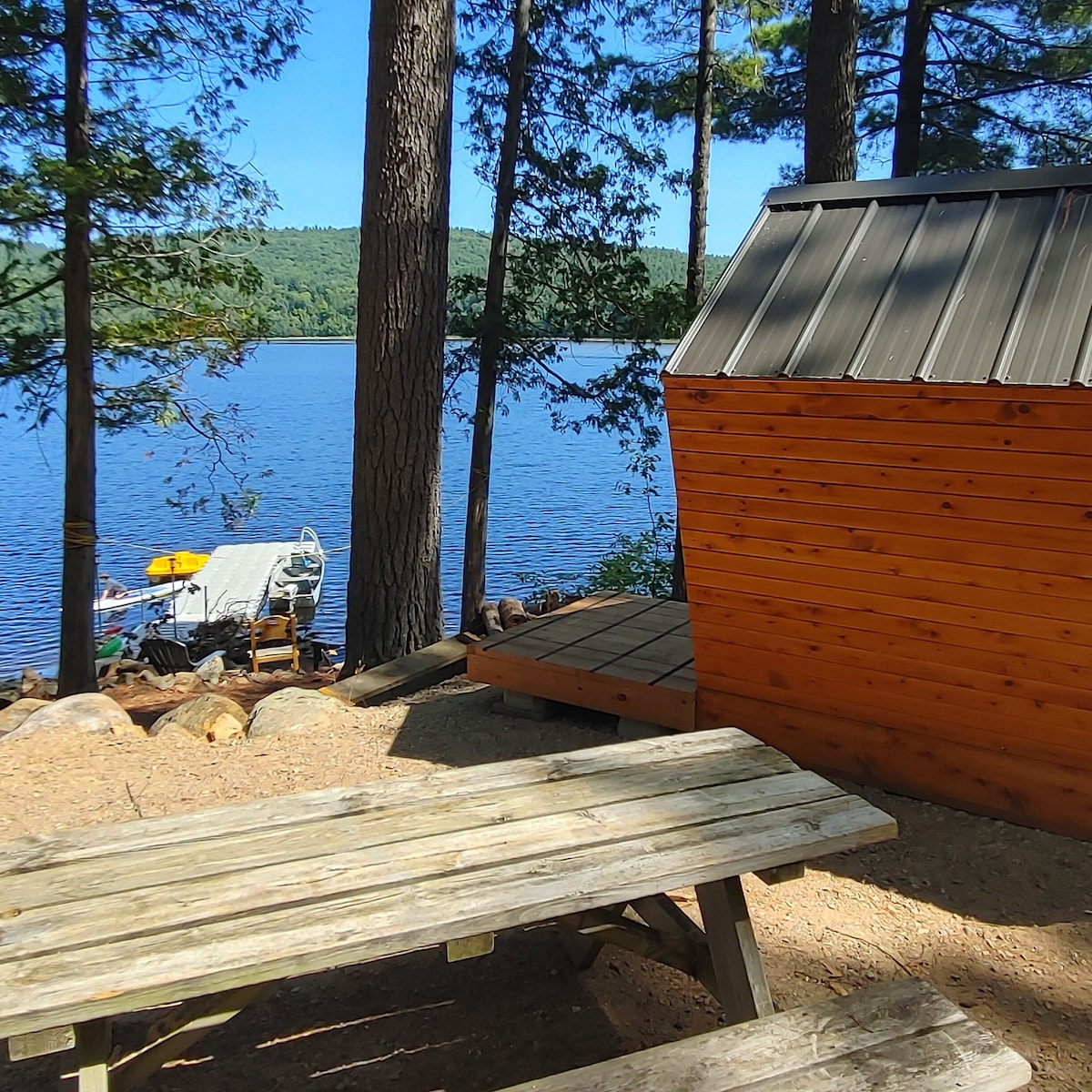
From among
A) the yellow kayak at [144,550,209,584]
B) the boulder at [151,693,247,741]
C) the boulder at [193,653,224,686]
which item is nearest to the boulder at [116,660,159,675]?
the boulder at [193,653,224,686]

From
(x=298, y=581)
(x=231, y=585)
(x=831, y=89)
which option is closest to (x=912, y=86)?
(x=831, y=89)

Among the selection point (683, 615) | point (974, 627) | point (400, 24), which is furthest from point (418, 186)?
point (974, 627)

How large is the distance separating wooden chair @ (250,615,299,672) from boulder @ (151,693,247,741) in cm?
841

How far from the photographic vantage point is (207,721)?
5543mm

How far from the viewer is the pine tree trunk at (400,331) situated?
6559 mm

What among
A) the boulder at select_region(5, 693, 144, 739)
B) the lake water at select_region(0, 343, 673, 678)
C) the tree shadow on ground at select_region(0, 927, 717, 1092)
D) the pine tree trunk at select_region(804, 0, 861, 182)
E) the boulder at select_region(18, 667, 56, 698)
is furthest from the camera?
the lake water at select_region(0, 343, 673, 678)

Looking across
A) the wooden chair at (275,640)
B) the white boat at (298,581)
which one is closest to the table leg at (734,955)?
the wooden chair at (275,640)

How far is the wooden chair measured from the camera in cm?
1435

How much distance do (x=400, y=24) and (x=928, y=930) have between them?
20.9ft

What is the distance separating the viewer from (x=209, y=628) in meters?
16.7

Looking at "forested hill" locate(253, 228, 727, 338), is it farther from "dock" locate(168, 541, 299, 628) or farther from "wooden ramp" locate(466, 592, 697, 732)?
"dock" locate(168, 541, 299, 628)

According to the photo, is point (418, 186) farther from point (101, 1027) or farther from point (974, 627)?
point (101, 1027)

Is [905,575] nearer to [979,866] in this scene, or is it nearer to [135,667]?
[979,866]

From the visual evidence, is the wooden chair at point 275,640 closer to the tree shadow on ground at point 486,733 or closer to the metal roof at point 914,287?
the tree shadow on ground at point 486,733
